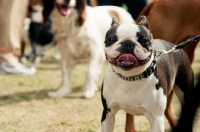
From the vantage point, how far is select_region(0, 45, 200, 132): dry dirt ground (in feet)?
11.5

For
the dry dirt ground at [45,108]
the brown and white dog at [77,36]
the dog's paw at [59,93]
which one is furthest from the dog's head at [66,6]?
the dry dirt ground at [45,108]

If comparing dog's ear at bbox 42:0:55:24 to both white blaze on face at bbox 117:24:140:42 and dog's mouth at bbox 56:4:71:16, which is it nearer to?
dog's mouth at bbox 56:4:71:16

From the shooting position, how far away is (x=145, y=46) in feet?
7.22

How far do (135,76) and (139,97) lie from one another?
12cm

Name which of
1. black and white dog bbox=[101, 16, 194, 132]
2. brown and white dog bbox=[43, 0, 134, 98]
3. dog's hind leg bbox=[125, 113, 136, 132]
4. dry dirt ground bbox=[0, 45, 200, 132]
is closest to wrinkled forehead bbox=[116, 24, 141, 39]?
black and white dog bbox=[101, 16, 194, 132]

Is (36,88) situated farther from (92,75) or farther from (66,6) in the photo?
(66,6)

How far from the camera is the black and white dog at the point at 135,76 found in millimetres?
2158

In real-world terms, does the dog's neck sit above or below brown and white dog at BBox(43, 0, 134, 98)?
above

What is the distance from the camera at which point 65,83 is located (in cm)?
495

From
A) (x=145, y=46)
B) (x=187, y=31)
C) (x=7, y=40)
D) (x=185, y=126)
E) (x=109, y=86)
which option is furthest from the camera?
(x=7, y=40)

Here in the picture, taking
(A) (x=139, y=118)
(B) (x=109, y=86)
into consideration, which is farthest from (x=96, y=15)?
(B) (x=109, y=86)

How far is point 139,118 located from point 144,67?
157 cm

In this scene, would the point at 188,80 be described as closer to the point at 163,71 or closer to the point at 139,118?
the point at 163,71

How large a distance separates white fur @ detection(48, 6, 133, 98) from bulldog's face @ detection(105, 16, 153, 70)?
8.43 ft
